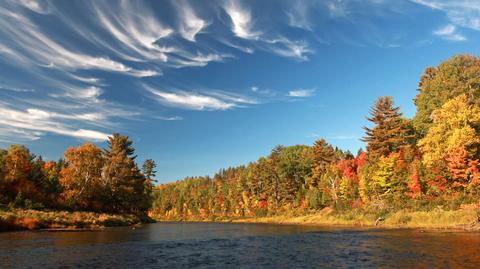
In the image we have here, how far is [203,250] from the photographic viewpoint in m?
30.0

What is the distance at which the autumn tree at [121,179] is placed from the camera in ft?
265

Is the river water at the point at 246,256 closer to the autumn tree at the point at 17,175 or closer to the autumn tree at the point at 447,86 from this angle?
the autumn tree at the point at 17,175

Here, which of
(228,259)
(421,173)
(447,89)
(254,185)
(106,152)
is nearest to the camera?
(228,259)

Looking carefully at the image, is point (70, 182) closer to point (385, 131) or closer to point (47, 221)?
point (47, 221)

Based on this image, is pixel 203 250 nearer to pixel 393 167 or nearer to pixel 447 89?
pixel 393 167

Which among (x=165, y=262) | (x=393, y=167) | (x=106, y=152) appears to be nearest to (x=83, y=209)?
(x=106, y=152)

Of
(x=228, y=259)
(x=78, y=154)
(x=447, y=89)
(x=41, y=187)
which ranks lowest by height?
(x=228, y=259)

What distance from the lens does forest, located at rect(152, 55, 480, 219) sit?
5809 cm

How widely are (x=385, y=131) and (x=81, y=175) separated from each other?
222 feet

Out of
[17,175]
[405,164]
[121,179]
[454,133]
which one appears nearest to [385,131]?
[405,164]

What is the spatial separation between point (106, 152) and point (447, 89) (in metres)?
88.4

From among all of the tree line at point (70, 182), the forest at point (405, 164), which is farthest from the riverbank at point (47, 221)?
the forest at point (405, 164)

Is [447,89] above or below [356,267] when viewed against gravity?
above

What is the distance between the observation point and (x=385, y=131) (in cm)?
8588
